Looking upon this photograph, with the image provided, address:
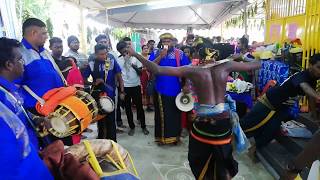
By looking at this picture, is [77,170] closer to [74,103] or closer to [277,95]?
[74,103]

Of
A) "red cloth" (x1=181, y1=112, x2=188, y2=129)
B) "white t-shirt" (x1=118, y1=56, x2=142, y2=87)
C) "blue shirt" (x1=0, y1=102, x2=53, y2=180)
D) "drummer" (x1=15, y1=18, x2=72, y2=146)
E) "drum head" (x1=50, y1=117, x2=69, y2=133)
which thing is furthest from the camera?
"white t-shirt" (x1=118, y1=56, x2=142, y2=87)

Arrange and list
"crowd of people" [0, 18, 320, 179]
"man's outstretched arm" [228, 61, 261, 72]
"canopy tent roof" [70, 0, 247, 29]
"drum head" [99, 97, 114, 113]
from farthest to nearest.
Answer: "canopy tent roof" [70, 0, 247, 29], "drum head" [99, 97, 114, 113], "man's outstretched arm" [228, 61, 261, 72], "crowd of people" [0, 18, 320, 179]

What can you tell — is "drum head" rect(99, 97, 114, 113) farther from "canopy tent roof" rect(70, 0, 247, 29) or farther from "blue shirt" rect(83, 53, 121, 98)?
"canopy tent roof" rect(70, 0, 247, 29)

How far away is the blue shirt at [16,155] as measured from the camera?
1160 mm

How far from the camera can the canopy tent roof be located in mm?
7691

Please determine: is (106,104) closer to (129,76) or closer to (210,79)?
(210,79)

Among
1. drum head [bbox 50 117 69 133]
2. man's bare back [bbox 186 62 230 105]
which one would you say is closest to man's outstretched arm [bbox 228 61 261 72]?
man's bare back [bbox 186 62 230 105]

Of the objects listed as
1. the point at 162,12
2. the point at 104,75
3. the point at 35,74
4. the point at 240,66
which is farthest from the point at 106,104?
the point at 162,12

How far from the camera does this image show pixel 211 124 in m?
2.72

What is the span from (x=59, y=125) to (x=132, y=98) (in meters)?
3.34

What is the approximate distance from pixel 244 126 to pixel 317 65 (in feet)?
4.30

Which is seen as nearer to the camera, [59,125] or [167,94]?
[59,125]

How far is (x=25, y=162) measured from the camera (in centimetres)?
122

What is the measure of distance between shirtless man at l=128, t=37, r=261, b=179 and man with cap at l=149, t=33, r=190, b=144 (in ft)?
4.94
